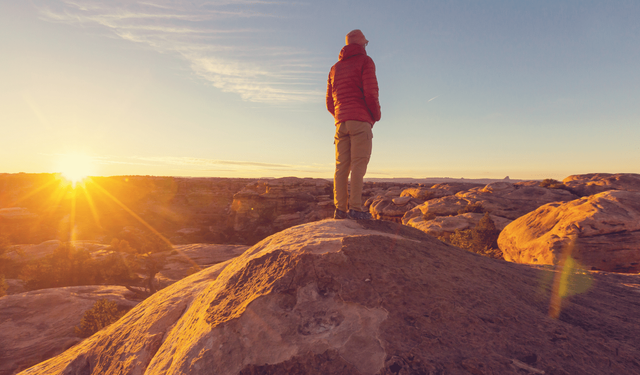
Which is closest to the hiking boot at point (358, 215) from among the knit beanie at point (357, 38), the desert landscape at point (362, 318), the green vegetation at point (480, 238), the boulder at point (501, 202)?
the desert landscape at point (362, 318)

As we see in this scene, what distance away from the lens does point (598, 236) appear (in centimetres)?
836

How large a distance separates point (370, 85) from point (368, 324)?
320 centimetres

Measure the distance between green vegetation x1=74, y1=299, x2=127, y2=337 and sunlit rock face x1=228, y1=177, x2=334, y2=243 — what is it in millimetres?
28312

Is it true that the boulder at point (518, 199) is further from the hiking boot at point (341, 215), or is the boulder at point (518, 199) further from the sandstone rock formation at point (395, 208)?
the hiking boot at point (341, 215)

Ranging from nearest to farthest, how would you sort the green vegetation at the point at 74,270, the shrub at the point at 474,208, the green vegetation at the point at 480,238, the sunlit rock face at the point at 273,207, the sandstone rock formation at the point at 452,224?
the green vegetation at the point at 480,238
the green vegetation at the point at 74,270
the sandstone rock formation at the point at 452,224
the shrub at the point at 474,208
the sunlit rock face at the point at 273,207

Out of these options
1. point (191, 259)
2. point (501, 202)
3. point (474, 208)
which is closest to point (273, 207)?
point (191, 259)

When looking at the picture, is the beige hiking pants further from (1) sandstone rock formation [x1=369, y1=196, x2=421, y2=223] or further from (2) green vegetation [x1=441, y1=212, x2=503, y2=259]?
(1) sandstone rock formation [x1=369, y1=196, x2=421, y2=223]

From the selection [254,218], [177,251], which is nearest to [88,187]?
[254,218]

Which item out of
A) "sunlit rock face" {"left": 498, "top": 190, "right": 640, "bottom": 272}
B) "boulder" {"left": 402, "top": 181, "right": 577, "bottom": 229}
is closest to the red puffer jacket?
"sunlit rock face" {"left": 498, "top": 190, "right": 640, "bottom": 272}

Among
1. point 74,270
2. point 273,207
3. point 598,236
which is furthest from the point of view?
point 273,207

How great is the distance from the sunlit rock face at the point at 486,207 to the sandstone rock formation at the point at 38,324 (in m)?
15.3

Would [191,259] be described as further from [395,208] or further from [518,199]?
[518,199]

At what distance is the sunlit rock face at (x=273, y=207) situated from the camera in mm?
37594

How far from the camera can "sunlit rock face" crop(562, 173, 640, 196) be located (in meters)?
16.0
